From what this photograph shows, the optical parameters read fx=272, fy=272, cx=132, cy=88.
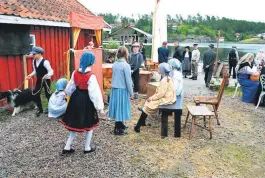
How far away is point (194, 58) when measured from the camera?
12977mm

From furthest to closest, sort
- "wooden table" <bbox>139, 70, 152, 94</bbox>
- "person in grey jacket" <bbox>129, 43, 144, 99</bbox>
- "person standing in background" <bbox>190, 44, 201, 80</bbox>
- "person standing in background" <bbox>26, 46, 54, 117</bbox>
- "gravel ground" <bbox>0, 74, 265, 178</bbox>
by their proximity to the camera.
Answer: "person standing in background" <bbox>190, 44, 201, 80</bbox>, "wooden table" <bbox>139, 70, 152, 94</bbox>, "person in grey jacket" <bbox>129, 43, 144, 99</bbox>, "person standing in background" <bbox>26, 46, 54, 117</bbox>, "gravel ground" <bbox>0, 74, 265, 178</bbox>

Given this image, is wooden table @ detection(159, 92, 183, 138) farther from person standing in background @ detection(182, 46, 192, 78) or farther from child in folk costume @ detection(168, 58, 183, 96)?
person standing in background @ detection(182, 46, 192, 78)

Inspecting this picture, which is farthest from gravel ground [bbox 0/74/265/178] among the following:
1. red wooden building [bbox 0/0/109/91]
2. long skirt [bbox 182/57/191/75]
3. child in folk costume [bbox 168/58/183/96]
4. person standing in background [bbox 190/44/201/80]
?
long skirt [bbox 182/57/191/75]

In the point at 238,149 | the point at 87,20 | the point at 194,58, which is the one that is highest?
the point at 87,20

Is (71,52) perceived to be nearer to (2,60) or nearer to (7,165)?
(2,60)

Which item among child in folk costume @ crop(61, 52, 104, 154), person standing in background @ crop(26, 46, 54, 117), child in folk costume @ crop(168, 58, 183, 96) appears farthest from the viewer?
person standing in background @ crop(26, 46, 54, 117)

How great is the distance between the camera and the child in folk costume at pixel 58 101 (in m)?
6.15

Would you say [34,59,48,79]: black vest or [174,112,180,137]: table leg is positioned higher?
[34,59,48,79]: black vest

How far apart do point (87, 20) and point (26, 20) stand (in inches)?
75.9

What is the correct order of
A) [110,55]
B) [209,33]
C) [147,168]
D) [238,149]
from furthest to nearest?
[209,33], [110,55], [238,149], [147,168]

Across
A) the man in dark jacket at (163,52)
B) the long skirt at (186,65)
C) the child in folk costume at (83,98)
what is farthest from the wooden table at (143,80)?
the child in folk costume at (83,98)

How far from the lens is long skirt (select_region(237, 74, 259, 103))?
27.9ft

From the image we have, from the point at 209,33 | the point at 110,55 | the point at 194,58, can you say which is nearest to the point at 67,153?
the point at 194,58

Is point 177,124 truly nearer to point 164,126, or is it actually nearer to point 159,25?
point 164,126
